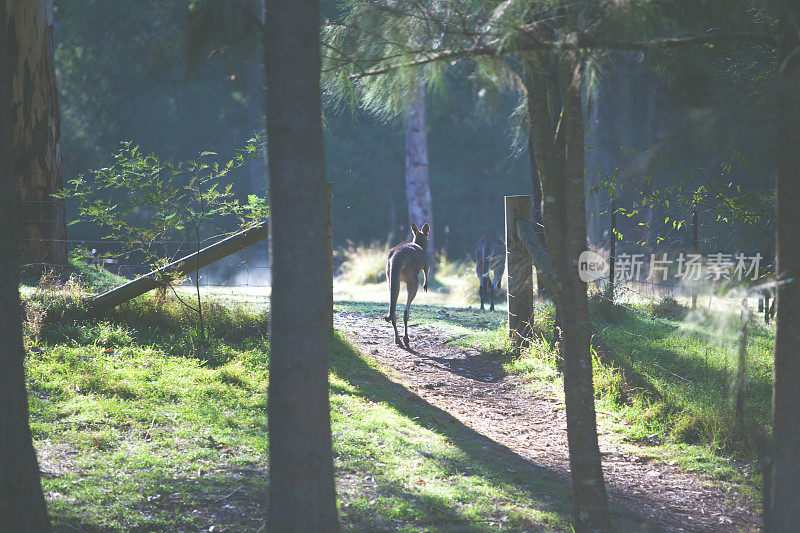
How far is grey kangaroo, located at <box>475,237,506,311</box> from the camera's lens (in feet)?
48.2

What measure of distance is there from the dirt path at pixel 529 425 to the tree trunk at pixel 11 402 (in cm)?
404

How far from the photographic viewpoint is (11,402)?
3738 mm

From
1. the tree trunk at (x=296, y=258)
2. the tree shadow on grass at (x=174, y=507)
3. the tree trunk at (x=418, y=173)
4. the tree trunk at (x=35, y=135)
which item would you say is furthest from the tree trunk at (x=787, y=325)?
the tree trunk at (x=418, y=173)

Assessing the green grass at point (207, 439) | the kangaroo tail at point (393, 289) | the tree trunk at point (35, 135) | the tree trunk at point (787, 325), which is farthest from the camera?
the tree trunk at point (35, 135)

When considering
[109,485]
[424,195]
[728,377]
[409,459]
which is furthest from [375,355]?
[424,195]

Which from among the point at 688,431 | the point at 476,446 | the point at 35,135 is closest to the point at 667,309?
the point at 688,431

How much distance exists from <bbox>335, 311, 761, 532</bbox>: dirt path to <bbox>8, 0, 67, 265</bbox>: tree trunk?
15.5 feet

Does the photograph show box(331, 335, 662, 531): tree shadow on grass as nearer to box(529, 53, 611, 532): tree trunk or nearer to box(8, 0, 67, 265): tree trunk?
box(529, 53, 611, 532): tree trunk

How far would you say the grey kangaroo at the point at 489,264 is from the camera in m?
14.7

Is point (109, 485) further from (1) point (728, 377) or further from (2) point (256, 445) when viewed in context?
(1) point (728, 377)

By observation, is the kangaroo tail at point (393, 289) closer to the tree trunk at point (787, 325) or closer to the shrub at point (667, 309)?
the shrub at point (667, 309)

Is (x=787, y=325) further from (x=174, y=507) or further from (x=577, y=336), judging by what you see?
(x=174, y=507)

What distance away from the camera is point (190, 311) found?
888 centimetres

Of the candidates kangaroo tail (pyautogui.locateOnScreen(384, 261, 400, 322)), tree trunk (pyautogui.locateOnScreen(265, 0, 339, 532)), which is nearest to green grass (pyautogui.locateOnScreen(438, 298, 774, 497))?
kangaroo tail (pyautogui.locateOnScreen(384, 261, 400, 322))
